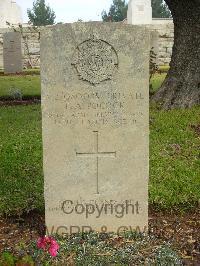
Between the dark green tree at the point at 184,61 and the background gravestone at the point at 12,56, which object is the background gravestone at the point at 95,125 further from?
the background gravestone at the point at 12,56

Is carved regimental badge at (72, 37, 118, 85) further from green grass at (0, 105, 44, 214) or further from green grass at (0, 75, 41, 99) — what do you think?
green grass at (0, 75, 41, 99)

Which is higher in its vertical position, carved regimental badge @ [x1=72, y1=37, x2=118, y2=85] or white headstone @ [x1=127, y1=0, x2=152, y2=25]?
white headstone @ [x1=127, y1=0, x2=152, y2=25]

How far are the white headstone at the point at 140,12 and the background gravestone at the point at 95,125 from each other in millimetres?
27913

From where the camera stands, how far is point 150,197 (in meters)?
5.03

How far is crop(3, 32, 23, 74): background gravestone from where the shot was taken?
1973cm

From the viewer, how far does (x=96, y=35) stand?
3.72 meters

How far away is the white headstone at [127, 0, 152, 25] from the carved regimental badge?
27961 millimetres

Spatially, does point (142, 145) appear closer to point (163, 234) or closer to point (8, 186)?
point (163, 234)

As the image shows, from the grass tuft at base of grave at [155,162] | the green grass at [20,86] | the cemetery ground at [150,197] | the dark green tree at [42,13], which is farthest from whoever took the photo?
the dark green tree at [42,13]

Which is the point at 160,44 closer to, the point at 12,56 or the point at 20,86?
the point at 12,56

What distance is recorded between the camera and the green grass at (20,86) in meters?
12.8

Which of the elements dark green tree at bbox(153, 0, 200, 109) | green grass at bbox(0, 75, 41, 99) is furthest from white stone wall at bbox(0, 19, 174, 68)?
dark green tree at bbox(153, 0, 200, 109)

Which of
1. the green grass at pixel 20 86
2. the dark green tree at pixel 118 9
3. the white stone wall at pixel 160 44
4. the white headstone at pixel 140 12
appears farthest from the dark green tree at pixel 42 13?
the green grass at pixel 20 86

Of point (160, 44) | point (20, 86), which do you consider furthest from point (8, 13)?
point (20, 86)
